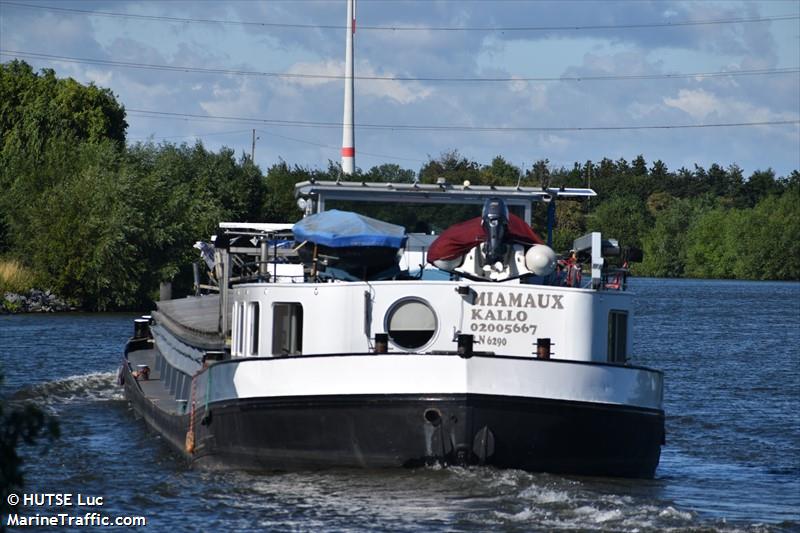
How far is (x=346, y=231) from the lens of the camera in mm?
18172

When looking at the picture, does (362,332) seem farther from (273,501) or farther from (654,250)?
(654,250)

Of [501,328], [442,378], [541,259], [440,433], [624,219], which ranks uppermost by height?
[624,219]

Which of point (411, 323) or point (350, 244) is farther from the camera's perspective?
point (350, 244)

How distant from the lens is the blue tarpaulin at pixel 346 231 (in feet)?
59.2

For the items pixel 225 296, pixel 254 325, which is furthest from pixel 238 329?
pixel 225 296

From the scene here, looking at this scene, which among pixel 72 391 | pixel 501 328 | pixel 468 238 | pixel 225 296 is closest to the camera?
pixel 501 328

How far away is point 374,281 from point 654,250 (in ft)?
373

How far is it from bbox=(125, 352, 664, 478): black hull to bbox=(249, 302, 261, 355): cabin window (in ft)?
2.85

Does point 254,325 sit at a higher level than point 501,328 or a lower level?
lower

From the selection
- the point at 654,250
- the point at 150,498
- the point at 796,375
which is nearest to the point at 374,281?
the point at 150,498

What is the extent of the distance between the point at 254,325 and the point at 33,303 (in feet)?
121

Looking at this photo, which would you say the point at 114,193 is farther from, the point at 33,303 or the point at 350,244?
the point at 350,244

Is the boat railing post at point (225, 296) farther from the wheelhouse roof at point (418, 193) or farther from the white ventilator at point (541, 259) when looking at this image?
the white ventilator at point (541, 259)

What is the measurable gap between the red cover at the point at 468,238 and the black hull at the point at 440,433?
7.81 feet
